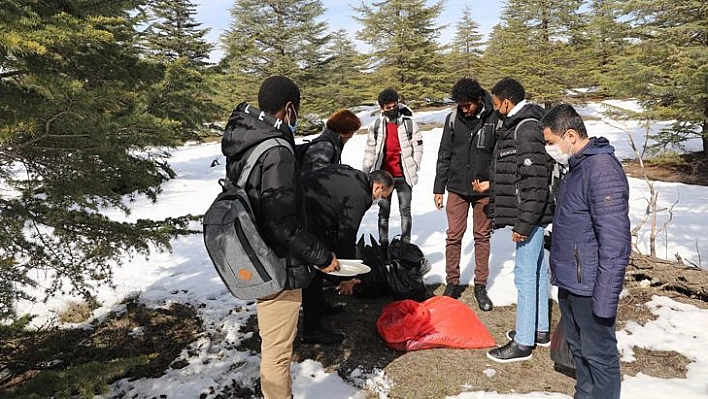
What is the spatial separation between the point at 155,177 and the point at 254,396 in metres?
1.97

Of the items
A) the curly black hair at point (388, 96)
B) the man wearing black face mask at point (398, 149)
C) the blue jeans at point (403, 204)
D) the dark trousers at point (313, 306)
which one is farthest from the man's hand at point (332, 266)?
the curly black hair at point (388, 96)

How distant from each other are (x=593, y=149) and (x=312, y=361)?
9.40 feet

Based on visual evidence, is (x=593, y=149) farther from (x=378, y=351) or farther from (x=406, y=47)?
(x=406, y=47)

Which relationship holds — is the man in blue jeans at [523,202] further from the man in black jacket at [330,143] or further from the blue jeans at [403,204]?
the blue jeans at [403,204]

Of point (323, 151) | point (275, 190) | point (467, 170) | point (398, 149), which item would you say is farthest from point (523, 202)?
point (398, 149)

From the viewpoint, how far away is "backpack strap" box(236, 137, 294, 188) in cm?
249

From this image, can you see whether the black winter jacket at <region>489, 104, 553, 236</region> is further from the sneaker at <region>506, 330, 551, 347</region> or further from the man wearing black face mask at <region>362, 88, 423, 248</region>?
the man wearing black face mask at <region>362, 88, 423, 248</region>

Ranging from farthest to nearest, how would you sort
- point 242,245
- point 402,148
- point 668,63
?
point 668,63, point 402,148, point 242,245

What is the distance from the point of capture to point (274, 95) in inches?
Result: 104

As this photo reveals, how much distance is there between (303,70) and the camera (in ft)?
79.7

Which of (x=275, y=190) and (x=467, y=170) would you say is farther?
(x=467, y=170)

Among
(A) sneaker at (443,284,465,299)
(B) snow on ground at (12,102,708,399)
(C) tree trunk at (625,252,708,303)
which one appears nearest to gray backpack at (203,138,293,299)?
(B) snow on ground at (12,102,708,399)

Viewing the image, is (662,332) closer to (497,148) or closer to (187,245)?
(497,148)

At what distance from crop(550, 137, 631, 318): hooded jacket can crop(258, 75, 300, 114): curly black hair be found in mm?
1838
